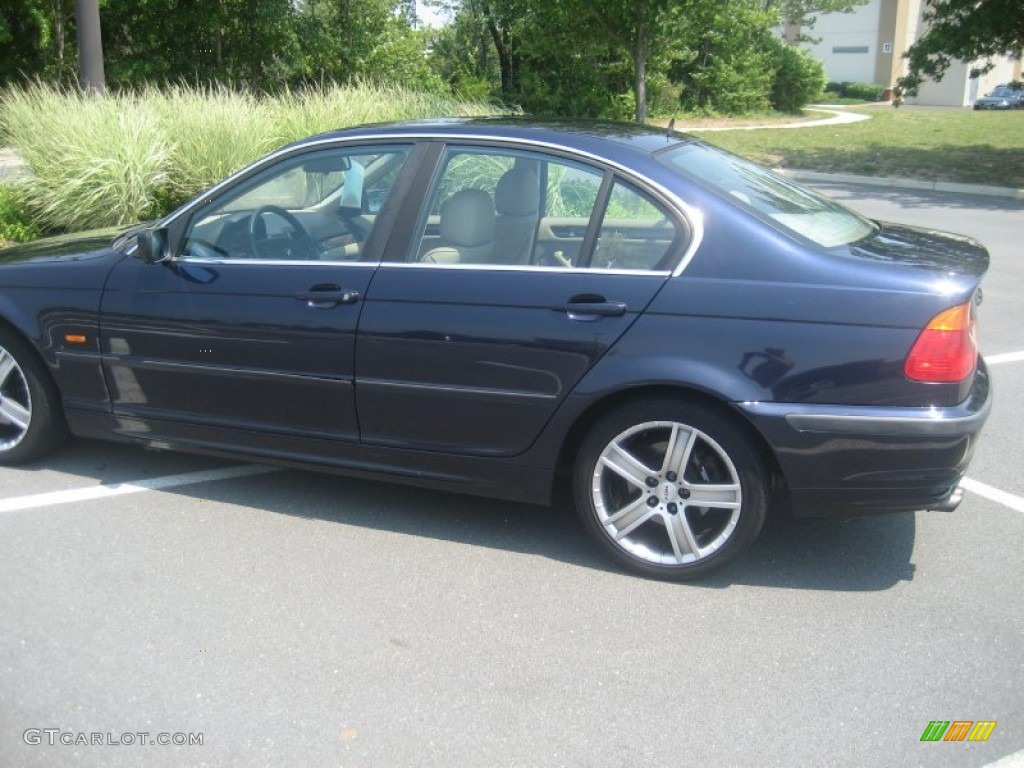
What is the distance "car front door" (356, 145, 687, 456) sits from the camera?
12.7 ft

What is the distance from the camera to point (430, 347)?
406 cm

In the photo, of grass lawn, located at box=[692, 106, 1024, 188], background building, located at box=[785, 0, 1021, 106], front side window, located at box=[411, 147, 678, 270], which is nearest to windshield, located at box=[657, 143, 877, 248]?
front side window, located at box=[411, 147, 678, 270]

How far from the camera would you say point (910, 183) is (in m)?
17.0

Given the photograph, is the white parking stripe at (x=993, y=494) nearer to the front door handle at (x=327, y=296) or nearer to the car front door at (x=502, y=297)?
the car front door at (x=502, y=297)

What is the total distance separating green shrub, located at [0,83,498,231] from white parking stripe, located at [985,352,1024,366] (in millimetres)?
6998

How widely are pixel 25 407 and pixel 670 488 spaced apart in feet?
10.2

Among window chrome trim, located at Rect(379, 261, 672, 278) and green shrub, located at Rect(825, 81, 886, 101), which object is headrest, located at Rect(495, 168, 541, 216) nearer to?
window chrome trim, located at Rect(379, 261, 672, 278)

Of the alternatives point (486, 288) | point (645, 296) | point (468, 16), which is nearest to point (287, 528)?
point (486, 288)

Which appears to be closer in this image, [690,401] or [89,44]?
[690,401]

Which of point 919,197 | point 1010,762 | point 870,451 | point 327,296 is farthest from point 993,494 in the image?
point 919,197

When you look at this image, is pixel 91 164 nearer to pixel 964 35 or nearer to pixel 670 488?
pixel 670 488

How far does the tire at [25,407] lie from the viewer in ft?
15.9

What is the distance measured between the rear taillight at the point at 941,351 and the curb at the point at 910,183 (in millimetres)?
11914

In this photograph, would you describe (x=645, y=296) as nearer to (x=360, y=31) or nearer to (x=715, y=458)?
(x=715, y=458)
